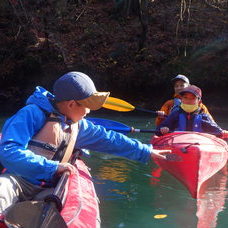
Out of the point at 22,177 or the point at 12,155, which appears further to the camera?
the point at 22,177

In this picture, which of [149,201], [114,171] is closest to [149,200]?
[149,201]

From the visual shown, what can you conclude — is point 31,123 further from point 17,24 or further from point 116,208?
point 17,24

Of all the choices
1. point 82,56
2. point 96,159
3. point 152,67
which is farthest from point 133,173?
point 82,56

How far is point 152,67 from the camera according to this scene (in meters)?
10.5

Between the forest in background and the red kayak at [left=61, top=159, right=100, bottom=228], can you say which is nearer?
the red kayak at [left=61, top=159, right=100, bottom=228]

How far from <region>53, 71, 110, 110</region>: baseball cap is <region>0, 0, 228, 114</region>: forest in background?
8269 mm

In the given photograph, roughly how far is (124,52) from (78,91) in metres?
9.17

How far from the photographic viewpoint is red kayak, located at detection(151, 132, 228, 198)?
3264mm

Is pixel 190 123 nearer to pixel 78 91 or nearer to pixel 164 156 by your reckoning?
pixel 164 156

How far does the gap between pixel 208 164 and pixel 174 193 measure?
1.47 ft

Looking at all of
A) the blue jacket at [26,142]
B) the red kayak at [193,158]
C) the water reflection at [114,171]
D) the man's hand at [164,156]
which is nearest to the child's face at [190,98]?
the red kayak at [193,158]

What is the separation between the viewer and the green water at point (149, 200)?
9.57 feet

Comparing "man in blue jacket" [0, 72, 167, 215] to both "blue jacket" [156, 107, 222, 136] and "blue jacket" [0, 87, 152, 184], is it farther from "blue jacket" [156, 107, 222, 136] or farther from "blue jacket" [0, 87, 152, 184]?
"blue jacket" [156, 107, 222, 136]

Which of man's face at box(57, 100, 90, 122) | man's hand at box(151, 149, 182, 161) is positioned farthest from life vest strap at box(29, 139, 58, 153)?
man's hand at box(151, 149, 182, 161)
